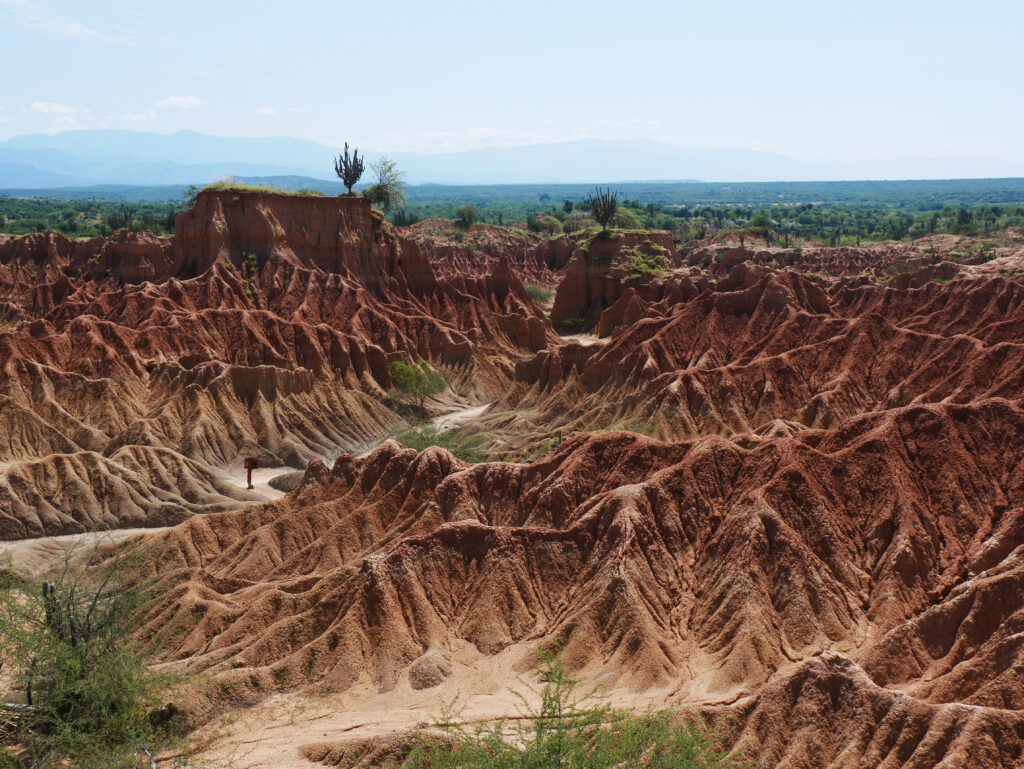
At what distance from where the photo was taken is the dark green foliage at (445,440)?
6328 centimetres

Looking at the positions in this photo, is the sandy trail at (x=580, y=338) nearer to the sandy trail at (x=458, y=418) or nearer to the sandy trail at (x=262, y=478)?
the sandy trail at (x=458, y=418)

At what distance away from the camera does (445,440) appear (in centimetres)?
6800

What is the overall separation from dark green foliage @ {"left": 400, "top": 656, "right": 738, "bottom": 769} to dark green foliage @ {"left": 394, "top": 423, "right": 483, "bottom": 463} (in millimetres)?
34422

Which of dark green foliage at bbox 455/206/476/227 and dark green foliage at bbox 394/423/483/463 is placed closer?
dark green foliage at bbox 394/423/483/463

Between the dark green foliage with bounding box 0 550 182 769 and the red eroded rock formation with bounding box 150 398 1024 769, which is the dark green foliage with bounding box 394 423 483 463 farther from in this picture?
the dark green foliage with bounding box 0 550 182 769

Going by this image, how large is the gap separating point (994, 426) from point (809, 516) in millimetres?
11335

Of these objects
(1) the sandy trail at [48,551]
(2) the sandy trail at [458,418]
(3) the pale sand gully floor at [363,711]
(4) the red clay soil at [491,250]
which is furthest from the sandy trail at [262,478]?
(4) the red clay soil at [491,250]

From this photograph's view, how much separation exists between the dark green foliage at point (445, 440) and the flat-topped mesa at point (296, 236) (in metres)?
30.8

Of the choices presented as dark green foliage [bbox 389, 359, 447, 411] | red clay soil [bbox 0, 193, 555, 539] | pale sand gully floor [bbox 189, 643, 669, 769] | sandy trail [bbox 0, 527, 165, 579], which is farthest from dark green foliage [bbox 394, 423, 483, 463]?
pale sand gully floor [bbox 189, 643, 669, 769]

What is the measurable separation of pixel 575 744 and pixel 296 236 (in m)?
79.2

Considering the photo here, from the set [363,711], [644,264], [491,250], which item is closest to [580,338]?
[644,264]

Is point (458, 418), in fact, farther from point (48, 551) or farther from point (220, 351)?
point (48, 551)

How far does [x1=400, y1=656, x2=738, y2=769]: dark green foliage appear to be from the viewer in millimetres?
24203

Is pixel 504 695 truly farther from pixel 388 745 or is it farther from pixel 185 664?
pixel 185 664
